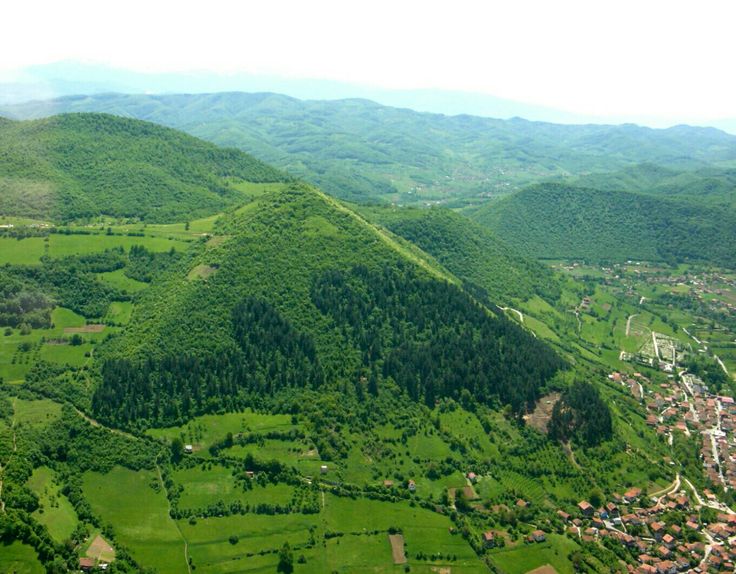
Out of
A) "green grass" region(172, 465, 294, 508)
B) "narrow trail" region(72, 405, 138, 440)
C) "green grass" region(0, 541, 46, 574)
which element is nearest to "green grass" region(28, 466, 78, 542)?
"green grass" region(0, 541, 46, 574)

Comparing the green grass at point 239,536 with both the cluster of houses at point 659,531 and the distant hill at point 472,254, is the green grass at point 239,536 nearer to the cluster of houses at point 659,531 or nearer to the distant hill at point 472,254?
the cluster of houses at point 659,531

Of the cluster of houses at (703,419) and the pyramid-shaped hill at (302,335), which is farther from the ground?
the pyramid-shaped hill at (302,335)

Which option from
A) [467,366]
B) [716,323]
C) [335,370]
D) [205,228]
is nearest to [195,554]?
[335,370]

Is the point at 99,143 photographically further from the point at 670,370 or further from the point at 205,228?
the point at 670,370

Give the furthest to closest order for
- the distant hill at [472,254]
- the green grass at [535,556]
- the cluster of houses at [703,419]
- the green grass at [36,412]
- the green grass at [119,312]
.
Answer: the distant hill at [472,254] < the green grass at [119,312] < the cluster of houses at [703,419] < the green grass at [36,412] < the green grass at [535,556]

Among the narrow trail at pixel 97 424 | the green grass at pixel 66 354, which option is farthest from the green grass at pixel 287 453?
the green grass at pixel 66 354
